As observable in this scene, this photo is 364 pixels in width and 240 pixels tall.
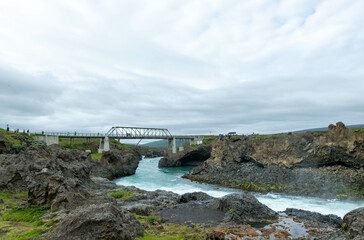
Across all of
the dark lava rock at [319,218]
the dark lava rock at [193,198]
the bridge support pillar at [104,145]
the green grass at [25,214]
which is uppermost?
the bridge support pillar at [104,145]

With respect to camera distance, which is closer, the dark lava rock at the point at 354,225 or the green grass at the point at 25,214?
the dark lava rock at the point at 354,225

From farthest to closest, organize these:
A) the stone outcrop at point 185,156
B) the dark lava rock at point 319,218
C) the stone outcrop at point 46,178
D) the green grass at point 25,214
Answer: the stone outcrop at point 185,156 → the dark lava rock at point 319,218 → the stone outcrop at point 46,178 → the green grass at point 25,214

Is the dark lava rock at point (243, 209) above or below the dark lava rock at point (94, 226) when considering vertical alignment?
below

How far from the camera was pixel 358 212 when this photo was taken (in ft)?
38.7

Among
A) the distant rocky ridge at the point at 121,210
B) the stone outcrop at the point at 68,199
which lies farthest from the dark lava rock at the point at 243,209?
the stone outcrop at the point at 68,199

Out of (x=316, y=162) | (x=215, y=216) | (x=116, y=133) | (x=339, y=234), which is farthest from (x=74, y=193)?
(x=116, y=133)

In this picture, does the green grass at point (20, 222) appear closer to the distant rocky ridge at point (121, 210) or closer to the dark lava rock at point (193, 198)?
the distant rocky ridge at point (121, 210)

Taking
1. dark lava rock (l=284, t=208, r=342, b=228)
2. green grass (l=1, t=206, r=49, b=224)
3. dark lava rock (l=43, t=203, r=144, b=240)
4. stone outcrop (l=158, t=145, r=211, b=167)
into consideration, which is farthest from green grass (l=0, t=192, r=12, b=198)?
stone outcrop (l=158, t=145, r=211, b=167)

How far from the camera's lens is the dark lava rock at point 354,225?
10984 millimetres

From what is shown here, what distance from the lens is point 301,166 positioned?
47.2 m

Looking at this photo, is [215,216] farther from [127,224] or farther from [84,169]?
[84,169]

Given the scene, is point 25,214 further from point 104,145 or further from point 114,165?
point 104,145

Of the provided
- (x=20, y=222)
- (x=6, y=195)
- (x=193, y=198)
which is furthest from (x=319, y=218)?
(x=6, y=195)

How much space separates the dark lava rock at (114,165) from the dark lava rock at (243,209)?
38387 mm
